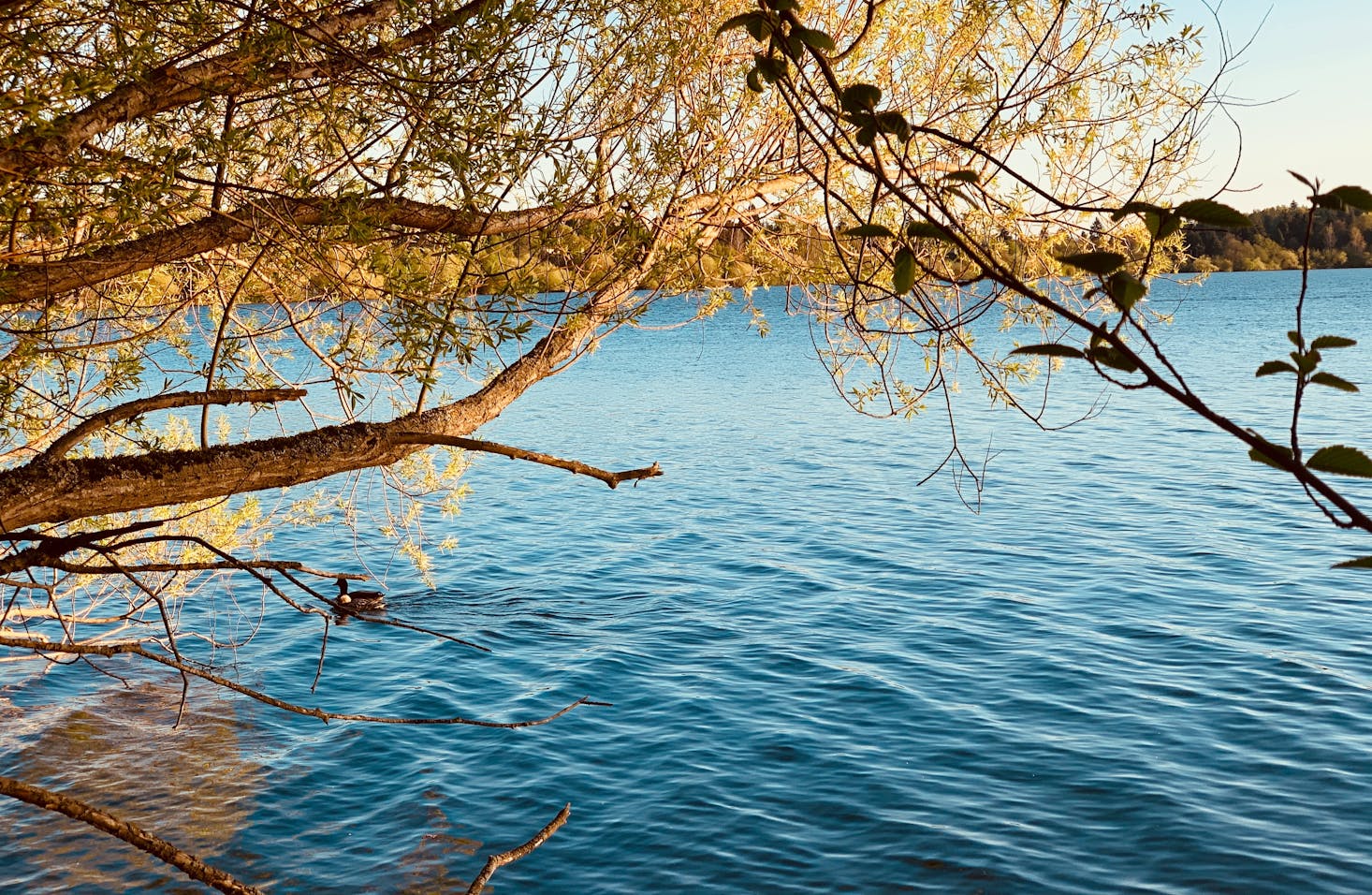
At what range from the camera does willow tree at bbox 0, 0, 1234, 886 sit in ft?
13.9

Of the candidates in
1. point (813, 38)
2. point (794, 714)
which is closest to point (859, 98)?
point (813, 38)

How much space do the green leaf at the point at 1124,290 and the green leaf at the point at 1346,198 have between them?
7.6 inches

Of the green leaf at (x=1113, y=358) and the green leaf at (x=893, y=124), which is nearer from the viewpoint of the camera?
the green leaf at (x=1113, y=358)

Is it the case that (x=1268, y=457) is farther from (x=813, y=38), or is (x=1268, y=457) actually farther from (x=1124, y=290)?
(x=813, y=38)

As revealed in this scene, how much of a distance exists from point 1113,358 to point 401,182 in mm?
4563

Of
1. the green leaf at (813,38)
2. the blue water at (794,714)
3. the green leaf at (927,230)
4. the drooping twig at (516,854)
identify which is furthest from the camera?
the blue water at (794,714)

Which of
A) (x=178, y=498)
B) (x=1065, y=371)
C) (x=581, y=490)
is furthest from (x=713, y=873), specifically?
(x=1065, y=371)

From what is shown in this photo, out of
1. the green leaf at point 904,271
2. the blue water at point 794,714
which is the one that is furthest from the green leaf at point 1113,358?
the blue water at point 794,714

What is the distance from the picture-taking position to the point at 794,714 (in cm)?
1216

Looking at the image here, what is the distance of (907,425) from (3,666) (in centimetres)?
2425

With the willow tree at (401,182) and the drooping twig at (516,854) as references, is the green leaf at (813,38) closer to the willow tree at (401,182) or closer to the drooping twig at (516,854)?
the willow tree at (401,182)

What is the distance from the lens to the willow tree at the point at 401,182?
4.23 meters

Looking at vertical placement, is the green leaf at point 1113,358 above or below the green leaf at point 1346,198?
below

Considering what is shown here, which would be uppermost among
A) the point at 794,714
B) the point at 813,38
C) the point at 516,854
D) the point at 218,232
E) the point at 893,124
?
the point at 218,232
